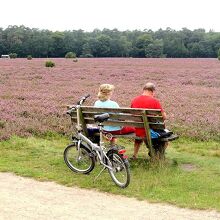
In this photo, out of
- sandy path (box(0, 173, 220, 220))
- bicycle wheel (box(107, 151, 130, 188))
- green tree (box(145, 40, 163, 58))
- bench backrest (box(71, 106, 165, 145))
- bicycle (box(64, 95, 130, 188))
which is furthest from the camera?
green tree (box(145, 40, 163, 58))

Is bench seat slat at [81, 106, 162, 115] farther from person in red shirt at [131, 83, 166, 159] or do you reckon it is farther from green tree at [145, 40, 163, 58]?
green tree at [145, 40, 163, 58]

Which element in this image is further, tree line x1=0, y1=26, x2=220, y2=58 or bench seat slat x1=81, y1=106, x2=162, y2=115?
tree line x1=0, y1=26, x2=220, y2=58

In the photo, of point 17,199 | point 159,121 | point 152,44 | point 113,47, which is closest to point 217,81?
point 159,121

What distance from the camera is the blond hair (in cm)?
936

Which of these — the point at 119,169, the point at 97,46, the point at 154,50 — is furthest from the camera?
the point at 97,46

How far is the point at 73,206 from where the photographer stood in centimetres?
Result: 673

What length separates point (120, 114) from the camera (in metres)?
9.13

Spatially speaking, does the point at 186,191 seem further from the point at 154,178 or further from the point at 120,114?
the point at 120,114

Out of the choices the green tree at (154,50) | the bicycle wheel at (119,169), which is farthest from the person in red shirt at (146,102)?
the green tree at (154,50)

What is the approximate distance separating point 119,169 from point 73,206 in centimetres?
145

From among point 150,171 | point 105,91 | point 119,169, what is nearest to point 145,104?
point 105,91

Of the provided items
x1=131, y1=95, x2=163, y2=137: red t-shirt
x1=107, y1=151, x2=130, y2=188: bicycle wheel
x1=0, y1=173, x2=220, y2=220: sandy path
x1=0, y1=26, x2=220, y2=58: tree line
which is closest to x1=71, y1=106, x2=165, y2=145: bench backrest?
x1=131, y1=95, x2=163, y2=137: red t-shirt

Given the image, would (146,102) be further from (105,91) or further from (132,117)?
(105,91)

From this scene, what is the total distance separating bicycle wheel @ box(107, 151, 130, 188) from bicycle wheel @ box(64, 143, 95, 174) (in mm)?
697
